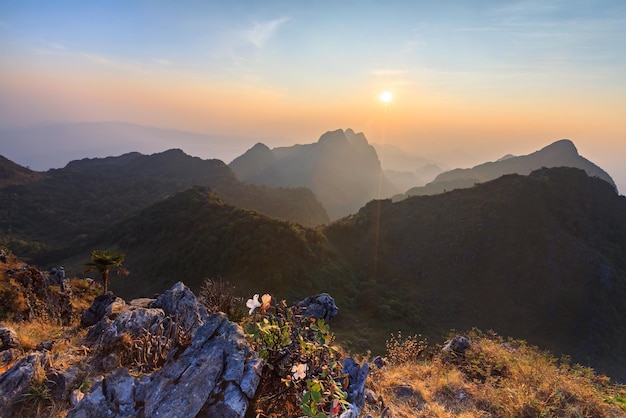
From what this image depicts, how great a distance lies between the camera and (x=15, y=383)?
5098 millimetres

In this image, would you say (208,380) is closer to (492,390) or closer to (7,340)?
(7,340)

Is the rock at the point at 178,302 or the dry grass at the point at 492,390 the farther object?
the rock at the point at 178,302

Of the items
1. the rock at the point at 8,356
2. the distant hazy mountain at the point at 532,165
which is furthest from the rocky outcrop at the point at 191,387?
the distant hazy mountain at the point at 532,165

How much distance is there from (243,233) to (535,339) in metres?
35.9

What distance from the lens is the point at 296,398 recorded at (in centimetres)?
432

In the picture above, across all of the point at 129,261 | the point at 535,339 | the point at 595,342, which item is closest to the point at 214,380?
the point at 535,339

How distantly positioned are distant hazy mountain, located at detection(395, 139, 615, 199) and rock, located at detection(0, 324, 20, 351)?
138781mm

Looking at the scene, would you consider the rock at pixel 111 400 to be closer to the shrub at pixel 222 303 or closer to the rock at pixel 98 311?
the shrub at pixel 222 303

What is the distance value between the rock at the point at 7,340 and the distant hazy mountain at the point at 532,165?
455 feet

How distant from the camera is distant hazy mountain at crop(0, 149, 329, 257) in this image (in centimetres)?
6831

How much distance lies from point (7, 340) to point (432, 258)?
43792 mm

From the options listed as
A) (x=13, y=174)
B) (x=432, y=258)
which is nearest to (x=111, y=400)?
(x=432, y=258)

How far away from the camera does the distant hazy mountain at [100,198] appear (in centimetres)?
6831

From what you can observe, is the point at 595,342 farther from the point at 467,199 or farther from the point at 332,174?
the point at 332,174
